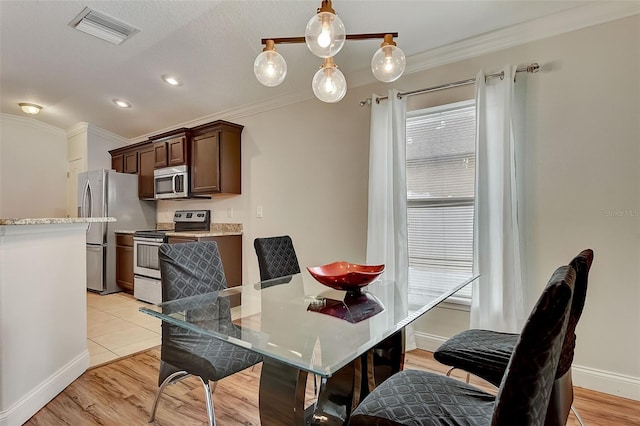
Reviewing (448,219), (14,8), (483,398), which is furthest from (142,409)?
(14,8)

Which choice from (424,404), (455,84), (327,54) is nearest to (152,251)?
(327,54)

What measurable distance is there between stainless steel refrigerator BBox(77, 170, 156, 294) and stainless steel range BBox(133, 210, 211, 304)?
633 mm

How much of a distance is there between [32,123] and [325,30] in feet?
19.9

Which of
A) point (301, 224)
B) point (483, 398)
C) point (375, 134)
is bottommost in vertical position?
point (483, 398)

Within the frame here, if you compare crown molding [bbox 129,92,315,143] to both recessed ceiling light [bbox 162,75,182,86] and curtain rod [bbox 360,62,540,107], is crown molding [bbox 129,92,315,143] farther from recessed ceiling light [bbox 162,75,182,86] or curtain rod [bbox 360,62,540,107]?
curtain rod [bbox 360,62,540,107]

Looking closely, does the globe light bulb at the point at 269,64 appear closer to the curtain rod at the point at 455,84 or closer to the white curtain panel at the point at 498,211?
the curtain rod at the point at 455,84

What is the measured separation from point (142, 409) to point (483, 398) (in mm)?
1792

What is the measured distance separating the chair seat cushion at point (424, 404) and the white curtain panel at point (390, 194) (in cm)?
144

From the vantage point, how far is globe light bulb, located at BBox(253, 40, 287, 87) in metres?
1.63

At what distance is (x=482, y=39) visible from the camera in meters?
2.43

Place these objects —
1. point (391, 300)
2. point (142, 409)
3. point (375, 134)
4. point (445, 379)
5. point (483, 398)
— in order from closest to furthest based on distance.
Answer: point (483, 398)
point (445, 379)
point (391, 300)
point (142, 409)
point (375, 134)

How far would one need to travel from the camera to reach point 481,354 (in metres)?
1.45

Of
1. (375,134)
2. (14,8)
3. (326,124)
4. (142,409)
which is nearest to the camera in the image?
(142,409)

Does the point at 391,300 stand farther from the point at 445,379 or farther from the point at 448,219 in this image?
the point at 448,219
